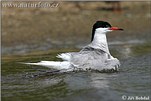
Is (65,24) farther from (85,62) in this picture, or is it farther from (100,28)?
(85,62)

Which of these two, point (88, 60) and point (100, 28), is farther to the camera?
point (100, 28)

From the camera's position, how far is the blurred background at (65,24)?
1589 cm

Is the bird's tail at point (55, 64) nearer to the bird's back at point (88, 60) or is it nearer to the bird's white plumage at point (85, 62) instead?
the bird's white plumage at point (85, 62)

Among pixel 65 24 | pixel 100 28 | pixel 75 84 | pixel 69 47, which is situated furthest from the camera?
pixel 65 24

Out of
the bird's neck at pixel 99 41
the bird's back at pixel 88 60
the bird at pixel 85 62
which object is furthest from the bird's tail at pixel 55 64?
the bird's neck at pixel 99 41

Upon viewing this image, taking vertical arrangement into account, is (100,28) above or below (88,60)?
above

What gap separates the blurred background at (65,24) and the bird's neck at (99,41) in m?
4.54

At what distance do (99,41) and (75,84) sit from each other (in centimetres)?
178

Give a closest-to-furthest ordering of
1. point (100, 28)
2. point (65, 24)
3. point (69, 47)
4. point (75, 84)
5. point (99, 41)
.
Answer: point (75, 84)
point (99, 41)
point (100, 28)
point (69, 47)
point (65, 24)

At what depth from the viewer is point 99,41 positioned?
9953 mm

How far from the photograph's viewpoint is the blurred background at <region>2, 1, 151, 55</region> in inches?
626

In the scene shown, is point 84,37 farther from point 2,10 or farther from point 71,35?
point 2,10

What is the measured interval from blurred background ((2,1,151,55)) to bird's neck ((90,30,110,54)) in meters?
4.54

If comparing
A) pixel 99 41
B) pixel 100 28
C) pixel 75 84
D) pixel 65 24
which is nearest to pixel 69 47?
pixel 65 24
